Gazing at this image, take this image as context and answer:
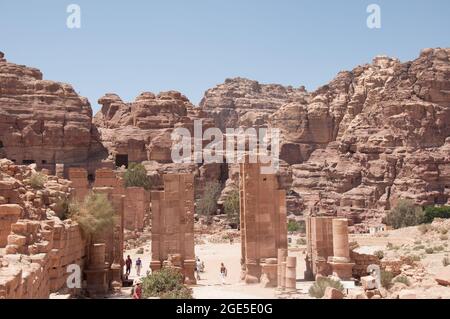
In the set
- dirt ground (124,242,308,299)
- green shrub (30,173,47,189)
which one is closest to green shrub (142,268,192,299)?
dirt ground (124,242,308,299)

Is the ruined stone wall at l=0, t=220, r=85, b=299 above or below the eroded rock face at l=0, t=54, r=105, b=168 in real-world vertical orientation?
below

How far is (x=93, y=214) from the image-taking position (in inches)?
740

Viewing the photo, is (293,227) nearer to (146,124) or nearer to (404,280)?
(146,124)

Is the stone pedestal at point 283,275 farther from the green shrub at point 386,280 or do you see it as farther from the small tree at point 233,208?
the small tree at point 233,208

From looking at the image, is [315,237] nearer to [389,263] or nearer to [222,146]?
[389,263]

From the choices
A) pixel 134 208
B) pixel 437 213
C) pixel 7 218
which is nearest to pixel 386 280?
pixel 7 218

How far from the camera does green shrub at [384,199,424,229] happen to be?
5725 centimetres

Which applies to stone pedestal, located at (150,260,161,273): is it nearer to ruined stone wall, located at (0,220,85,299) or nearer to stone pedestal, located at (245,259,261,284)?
ruined stone wall, located at (0,220,85,299)

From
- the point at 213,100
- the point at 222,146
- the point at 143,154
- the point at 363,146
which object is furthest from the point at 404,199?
the point at 213,100

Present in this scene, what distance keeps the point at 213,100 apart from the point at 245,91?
10737 mm

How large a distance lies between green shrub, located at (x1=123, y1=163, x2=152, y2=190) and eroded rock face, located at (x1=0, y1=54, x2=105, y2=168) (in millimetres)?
7281

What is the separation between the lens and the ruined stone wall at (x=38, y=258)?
31.0ft

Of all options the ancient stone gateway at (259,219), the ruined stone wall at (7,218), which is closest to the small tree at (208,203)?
the ancient stone gateway at (259,219)

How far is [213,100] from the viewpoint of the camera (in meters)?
142
